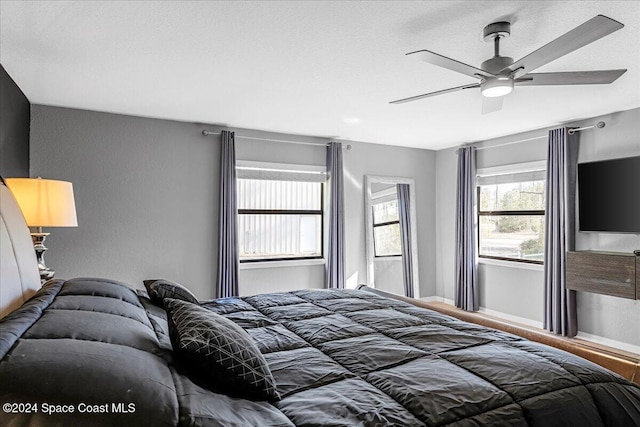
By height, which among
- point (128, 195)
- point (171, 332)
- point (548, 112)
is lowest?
point (171, 332)

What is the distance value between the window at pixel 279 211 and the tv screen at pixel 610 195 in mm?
3088

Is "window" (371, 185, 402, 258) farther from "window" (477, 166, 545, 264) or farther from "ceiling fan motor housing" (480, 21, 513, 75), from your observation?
"ceiling fan motor housing" (480, 21, 513, 75)

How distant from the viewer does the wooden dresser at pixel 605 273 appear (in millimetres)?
3900

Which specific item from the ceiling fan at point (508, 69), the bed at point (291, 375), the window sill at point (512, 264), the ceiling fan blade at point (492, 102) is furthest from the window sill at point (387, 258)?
the bed at point (291, 375)

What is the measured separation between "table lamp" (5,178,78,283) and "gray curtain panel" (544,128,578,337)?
4.88 meters

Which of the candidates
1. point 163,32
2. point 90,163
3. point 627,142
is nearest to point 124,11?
point 163,32

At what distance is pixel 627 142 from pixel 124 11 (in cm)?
473

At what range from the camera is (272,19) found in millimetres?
2361

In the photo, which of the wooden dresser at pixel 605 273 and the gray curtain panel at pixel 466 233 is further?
the gray curtain panel at pixel 466 233

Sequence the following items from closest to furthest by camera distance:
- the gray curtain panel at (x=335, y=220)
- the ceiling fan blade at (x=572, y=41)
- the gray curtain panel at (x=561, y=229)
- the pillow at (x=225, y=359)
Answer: the pillow at (x=225, y=359), the ceiling fan blade at (x=572, y=41), the gray curtain panel at (x=561, y=229), the gray curtain panel at (x=335, y=220)

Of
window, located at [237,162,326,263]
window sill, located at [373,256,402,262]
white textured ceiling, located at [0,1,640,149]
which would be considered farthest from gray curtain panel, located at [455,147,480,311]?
window, located at [237,162,326,263]

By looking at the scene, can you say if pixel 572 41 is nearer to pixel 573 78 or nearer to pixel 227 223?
pixel 573 78

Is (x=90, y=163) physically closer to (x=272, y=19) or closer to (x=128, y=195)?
(x=128, y=195)

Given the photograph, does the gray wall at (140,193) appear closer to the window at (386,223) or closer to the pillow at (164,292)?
the window at (386,223)
